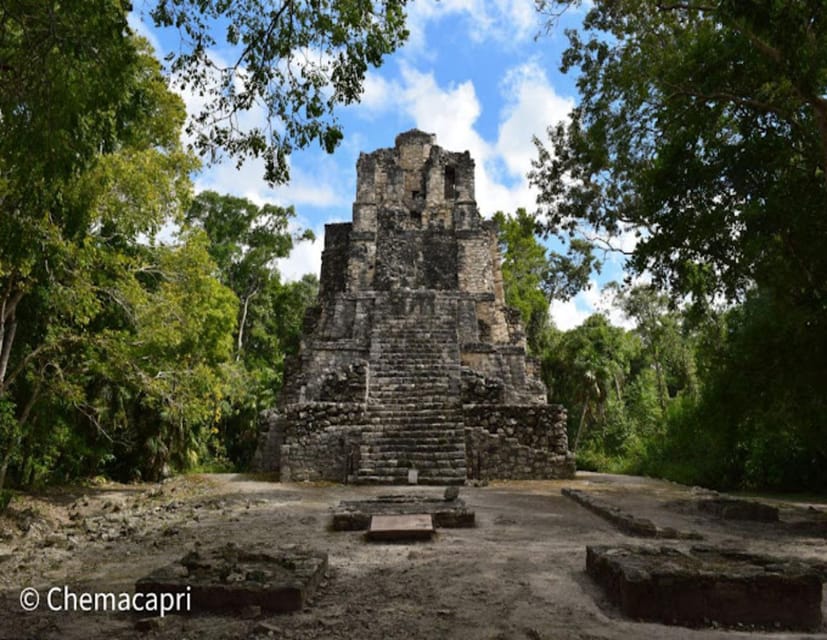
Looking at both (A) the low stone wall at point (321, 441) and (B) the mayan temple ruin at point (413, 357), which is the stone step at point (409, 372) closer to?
(B) the mayan temple ruin at point (413, 357)

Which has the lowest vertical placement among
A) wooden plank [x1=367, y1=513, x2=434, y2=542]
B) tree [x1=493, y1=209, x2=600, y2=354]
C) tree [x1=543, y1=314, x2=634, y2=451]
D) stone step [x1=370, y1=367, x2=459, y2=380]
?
wooden plank [x1=367, y1=513, x2=434, y2=542]

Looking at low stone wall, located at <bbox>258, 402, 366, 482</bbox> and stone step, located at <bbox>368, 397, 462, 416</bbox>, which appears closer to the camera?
low stone wall, located at <bbox>258, 402, 366, 482</bbox>

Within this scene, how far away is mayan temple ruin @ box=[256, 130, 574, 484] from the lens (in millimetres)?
12602

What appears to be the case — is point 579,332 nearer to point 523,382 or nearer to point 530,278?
point 530,278

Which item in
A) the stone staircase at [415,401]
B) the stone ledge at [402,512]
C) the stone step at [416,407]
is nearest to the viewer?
the stone ledge at [402,512]

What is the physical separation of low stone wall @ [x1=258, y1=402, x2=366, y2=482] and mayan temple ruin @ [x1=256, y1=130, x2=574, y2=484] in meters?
0.02

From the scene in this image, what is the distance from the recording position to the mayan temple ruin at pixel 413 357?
1260 cm

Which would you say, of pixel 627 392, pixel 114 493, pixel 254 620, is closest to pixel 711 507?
pixel 254 620

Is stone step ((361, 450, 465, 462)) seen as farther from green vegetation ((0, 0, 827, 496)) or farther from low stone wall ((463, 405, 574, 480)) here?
green vegetation ((0, 0, 827, 496))

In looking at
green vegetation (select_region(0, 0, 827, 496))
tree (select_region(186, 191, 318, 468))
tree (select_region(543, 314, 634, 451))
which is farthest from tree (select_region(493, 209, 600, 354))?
green vegetation (select_region(0, 0, 827, 496))

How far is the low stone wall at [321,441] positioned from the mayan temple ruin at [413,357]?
2cm

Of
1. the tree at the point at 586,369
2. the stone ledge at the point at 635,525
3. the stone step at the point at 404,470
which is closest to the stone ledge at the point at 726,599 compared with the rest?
the stone ledge at the point at 635,525

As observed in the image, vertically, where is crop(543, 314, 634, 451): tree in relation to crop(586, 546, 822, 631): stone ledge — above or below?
above

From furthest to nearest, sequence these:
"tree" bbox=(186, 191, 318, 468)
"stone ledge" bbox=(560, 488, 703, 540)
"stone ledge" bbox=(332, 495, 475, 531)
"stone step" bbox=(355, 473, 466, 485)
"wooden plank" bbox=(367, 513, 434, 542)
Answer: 1. "tree" bbox=(186, 191, 318, 468)
2. "stone step" bbox=(355, 473, 466, 485)
3. "stone ledge" bbox=(332, 495, 475, 531)
4. "stone ledge" bbox=(560, 488, 703, 540)
5. "wooden plank" bbox=(367, 513, 434, 542)
